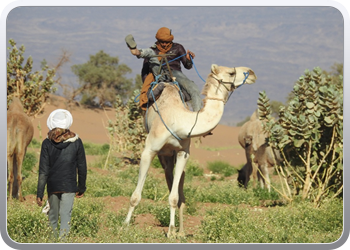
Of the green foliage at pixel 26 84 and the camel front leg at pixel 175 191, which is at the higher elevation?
the green foliage at pixel 26 84

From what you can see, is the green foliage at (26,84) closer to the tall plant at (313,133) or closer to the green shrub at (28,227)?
the tall plant at (313,133)

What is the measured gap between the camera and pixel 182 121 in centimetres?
798

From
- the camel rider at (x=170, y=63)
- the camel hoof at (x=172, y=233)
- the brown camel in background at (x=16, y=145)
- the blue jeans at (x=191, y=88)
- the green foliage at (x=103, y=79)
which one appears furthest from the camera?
the green foliage at (x=103, y=79)

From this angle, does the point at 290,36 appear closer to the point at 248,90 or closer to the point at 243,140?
the point at 248,90

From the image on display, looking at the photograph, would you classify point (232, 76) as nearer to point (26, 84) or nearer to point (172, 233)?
point (172, 233)

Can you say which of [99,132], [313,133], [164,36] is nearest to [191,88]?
[164,36]

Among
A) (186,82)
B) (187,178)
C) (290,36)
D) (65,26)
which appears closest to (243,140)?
(187,178)

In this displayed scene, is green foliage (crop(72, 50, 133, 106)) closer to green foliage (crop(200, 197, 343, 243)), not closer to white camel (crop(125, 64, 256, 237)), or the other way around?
green foliage (crop(200, 197, 343, 243))

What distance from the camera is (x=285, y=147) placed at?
11.3 meters

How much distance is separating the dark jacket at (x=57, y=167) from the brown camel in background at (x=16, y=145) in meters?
4.69

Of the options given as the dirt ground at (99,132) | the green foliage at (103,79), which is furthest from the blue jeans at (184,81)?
the green foliage at (103,79)

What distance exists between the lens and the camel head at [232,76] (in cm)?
807

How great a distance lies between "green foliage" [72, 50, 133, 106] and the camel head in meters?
47.1

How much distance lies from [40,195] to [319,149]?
5919mm
